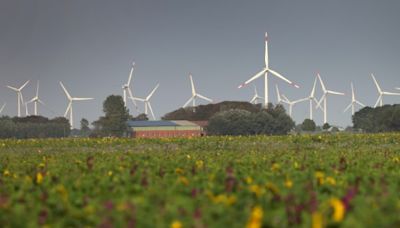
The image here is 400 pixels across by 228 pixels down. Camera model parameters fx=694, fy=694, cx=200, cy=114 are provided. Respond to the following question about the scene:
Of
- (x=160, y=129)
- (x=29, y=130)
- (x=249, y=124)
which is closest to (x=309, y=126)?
(x=160, y=129)

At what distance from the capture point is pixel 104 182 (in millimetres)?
12953

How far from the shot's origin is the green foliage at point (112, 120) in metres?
Answer: 147

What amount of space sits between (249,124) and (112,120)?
32160 millimetres

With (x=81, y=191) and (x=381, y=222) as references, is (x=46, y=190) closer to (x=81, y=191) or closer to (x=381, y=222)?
(x=81, y=191)

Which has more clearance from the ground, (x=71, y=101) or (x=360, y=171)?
(x=71, y=101)

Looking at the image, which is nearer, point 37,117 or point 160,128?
point 160,128

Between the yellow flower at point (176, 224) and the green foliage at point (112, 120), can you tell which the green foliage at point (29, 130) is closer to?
the green foliage at point (112, 120)

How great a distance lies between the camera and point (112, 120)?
147m

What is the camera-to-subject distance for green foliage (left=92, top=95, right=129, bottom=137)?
14738 cm

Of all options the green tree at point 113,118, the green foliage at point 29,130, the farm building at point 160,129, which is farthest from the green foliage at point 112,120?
the green foliage at point 29,130

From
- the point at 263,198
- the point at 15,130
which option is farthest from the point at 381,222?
the point at 15,130

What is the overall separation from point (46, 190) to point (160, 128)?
147833mm

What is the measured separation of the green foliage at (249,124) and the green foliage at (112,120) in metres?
20.7

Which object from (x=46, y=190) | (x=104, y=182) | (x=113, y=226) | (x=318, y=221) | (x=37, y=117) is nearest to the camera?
(x=318, y=221)
